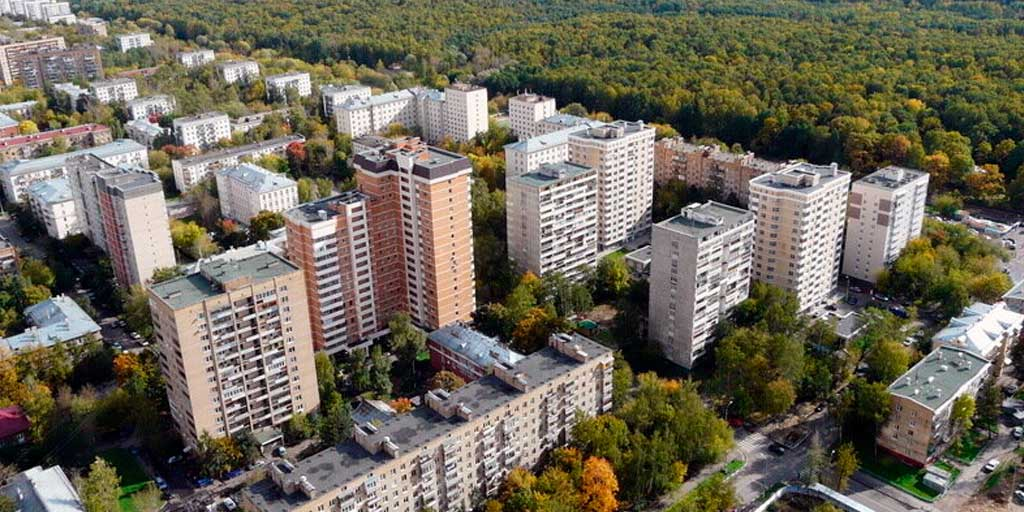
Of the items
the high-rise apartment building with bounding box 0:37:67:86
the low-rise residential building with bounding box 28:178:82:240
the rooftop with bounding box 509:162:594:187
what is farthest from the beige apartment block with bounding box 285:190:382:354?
the high-rise apartment building with bounding box 0:37:67:86

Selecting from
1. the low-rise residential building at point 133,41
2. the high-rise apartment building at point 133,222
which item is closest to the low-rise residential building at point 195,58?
the low-rise residential building at point 133,41

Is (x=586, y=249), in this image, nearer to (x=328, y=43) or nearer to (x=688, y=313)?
(x=688, y=313)

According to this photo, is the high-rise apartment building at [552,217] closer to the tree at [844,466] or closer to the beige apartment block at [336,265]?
the beige apartment block at [336,265]

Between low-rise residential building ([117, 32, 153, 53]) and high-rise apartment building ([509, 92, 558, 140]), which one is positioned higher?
low-rise residential building ([117, 32, 153, 53])

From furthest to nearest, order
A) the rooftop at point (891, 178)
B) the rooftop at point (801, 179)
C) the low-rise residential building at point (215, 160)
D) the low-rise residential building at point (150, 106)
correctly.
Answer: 1. the low-rise residential building at point (150, 106)
2. the low-rise residential building at point (215, 160)
3. the rooftop at point (891, 178)
4. the rooftop at point (801, 179)

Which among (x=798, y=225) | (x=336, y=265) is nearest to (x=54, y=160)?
(x=336, y=265)

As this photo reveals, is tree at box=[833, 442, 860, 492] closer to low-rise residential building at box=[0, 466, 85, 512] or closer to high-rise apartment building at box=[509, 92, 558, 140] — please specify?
low-rise residential building at box=[0, 466, 85, 512]
